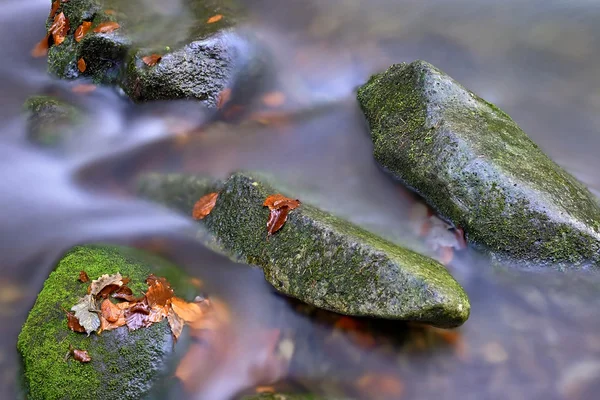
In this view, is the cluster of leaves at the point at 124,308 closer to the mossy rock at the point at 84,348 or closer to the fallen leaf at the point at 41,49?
the mossy rock at the point at 84,348

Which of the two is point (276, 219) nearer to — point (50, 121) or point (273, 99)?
point (273, 99)

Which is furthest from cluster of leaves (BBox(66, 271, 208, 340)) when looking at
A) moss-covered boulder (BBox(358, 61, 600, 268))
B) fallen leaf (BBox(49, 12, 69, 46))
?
fallen leaf (BBox(49, 12, 69, 46))

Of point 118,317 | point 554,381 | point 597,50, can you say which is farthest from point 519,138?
point 118,317

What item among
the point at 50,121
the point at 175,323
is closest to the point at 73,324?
the point at 175,323

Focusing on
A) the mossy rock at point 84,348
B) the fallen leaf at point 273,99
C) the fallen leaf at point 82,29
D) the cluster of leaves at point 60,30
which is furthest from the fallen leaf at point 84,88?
the mossy rock at point 84,348

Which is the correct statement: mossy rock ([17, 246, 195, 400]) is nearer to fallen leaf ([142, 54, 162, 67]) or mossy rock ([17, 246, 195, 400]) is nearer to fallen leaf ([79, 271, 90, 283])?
fallen leaf ([79, 271, 90, 283])
